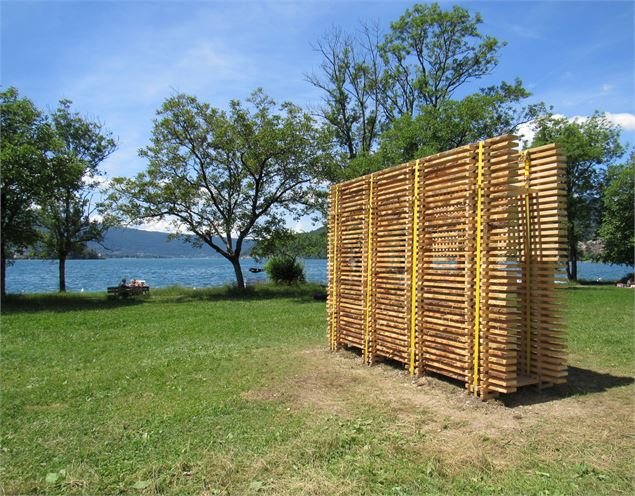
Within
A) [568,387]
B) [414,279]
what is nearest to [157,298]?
[414,279]

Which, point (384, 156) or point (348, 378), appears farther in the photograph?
point (384, 156)

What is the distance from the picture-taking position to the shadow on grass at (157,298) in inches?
749

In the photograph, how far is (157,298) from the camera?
23.6 metres

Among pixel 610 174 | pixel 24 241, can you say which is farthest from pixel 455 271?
pixel 610 174

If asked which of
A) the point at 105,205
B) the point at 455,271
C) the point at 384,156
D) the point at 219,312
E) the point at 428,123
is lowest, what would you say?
the point at 219,312

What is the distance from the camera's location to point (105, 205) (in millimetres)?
25703

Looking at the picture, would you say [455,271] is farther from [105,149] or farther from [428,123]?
[105,149]

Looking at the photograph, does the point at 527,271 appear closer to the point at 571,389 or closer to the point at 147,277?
the point at 571,389

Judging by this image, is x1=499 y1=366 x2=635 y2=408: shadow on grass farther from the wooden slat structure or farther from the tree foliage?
the tree foliage

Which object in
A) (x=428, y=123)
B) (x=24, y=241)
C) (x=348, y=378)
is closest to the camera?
(x=348, y=378)

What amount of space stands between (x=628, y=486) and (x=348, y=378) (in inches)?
169

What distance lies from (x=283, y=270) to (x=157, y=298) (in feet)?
28.6

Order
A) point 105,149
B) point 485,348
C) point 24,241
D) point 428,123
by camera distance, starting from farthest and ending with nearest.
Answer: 1. point 105,149
2. point 428,123
3. point 24,241
4. point 485,348

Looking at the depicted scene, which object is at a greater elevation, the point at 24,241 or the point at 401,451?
the point at 24,241
